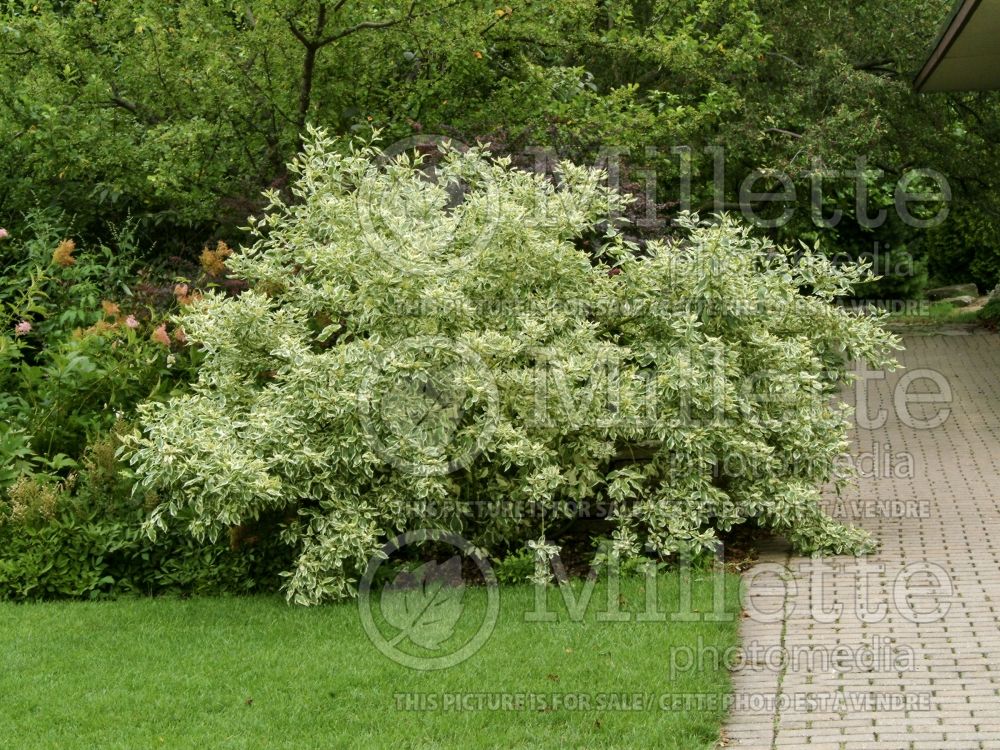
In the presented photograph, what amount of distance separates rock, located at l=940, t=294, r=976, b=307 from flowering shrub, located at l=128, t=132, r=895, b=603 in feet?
51.3

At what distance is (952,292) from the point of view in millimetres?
23984

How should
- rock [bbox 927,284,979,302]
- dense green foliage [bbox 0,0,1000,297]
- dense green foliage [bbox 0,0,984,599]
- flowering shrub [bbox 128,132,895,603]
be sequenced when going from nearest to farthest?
flowering shrub [bbox 128,132,895,603]
dense green foliage [bbox 0,0,984,599]
dense green foliage [bbox 0,0,1000,297]
rock [bbox 927,284,979,302]

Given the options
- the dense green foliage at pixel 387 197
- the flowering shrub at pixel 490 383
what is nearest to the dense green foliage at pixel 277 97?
the dense green foliage at pixel 387 197

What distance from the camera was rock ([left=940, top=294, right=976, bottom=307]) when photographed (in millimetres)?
23062

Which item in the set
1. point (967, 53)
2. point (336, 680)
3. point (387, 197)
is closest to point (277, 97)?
point (387, 197)

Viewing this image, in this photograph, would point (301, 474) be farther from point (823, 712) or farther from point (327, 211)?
point (823, 712)

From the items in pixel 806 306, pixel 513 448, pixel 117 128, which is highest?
pixel 117 128

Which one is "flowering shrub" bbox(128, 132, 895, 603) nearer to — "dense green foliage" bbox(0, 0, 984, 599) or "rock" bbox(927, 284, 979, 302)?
"dense green foliage" bbox(0, 0, 984, 599)

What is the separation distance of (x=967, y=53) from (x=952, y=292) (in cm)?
1218

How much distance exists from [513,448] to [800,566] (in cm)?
191

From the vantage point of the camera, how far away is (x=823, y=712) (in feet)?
17.9

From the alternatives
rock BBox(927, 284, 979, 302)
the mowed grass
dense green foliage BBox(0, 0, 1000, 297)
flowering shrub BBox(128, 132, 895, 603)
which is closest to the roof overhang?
dense green foliage BBox(0, 0, 1000, 297)

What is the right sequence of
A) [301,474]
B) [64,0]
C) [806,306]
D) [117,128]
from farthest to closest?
[64,0] → [117,128] → [806,306] → [301,474]

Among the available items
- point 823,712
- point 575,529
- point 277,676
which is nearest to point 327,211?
point 575,529
